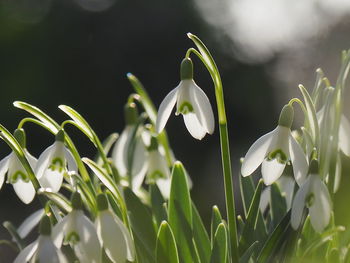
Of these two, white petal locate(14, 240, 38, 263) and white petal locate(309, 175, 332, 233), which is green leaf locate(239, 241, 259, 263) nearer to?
white petal locate(309, 175, 332, 233)

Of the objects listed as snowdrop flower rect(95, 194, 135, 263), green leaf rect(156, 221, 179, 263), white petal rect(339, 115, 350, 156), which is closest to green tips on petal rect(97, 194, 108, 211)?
snowdrop flower rect(95, 194, 135, 263)

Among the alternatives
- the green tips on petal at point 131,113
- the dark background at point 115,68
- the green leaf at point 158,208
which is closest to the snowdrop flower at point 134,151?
the green tips on petal at point 131,113

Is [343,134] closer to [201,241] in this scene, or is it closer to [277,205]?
[277,205]

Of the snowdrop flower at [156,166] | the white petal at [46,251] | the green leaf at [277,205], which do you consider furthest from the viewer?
the snowdrop flower at [156,166]

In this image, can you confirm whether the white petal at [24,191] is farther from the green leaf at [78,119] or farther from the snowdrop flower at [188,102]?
the snowdrop flower at [188,102]

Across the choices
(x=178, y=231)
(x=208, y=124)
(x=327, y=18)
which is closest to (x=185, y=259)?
(x=178, y=231)
